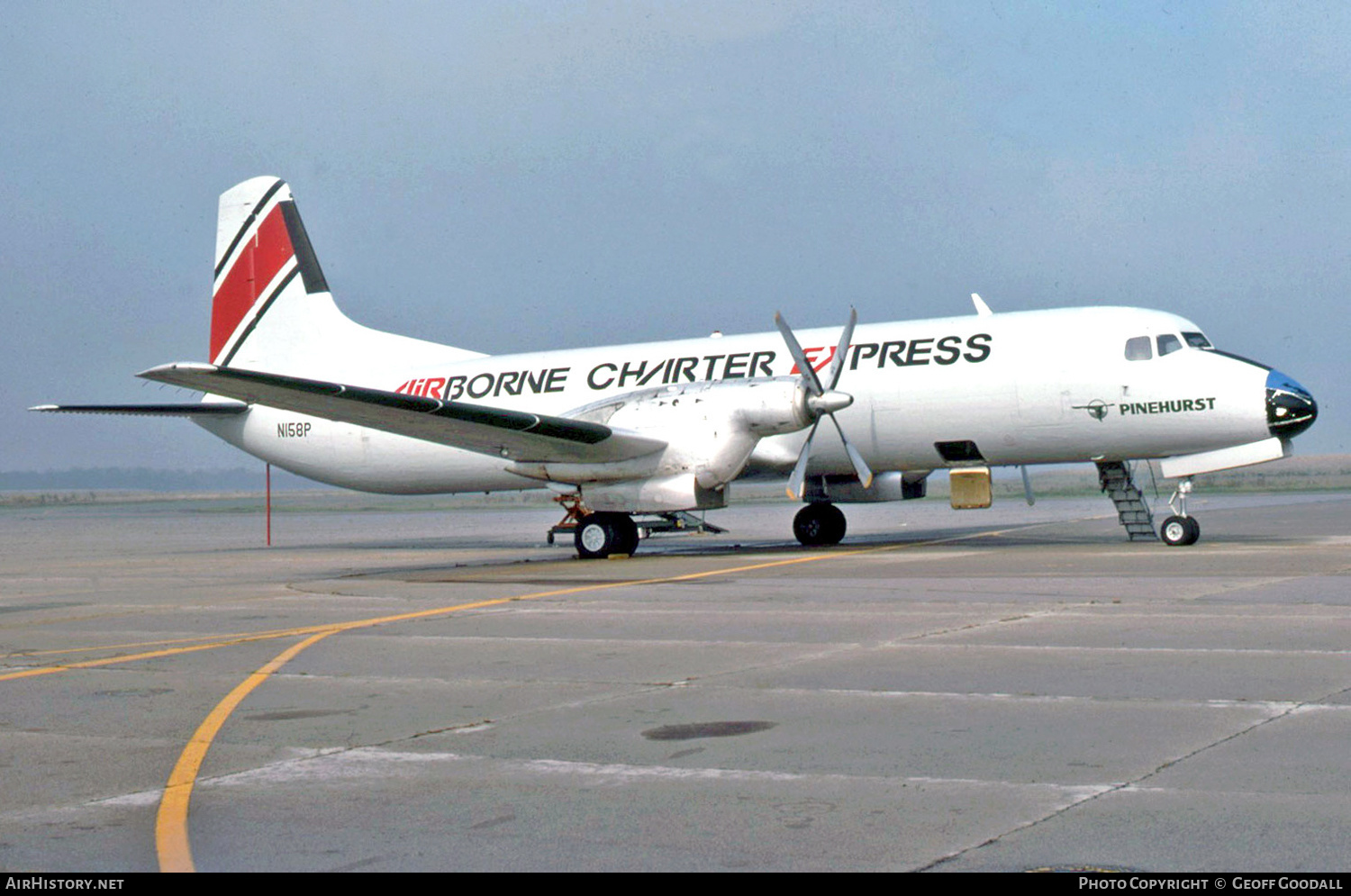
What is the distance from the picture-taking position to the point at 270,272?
29.5 meters

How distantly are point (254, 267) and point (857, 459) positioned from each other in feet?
50.3

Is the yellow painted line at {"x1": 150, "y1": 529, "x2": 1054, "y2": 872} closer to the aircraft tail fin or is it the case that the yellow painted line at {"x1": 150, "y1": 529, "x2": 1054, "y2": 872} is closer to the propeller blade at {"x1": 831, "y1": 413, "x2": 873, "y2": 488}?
the propeller blade at {"x1": 831, "y1": 413, "x2": 873, "y2": 488}

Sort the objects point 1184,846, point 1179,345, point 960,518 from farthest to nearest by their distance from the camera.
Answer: point 960,518, point 1179,345, point 1184,846

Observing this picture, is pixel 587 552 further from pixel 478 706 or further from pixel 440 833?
pixel 440 833

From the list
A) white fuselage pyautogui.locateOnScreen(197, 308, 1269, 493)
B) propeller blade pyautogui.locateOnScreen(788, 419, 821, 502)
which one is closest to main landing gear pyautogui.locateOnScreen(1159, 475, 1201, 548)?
white fuselage pyautogui.locateOnScreen(197, 308, 1269, 493)

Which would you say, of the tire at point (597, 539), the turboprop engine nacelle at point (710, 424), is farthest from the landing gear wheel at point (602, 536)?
the turboprop engine nacelle at point (710, 424)

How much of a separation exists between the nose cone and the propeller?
6.23 metres

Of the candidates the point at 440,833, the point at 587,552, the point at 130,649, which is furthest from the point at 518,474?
the point at 440,833

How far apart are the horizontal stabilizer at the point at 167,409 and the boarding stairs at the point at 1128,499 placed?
1777 centimetres

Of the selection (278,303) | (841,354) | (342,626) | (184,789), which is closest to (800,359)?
(841,354)

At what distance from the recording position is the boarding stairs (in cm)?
2241

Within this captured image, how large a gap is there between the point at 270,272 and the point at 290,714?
917 inches

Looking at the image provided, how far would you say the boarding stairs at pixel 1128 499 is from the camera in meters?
22.4

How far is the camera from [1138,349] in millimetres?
20688
